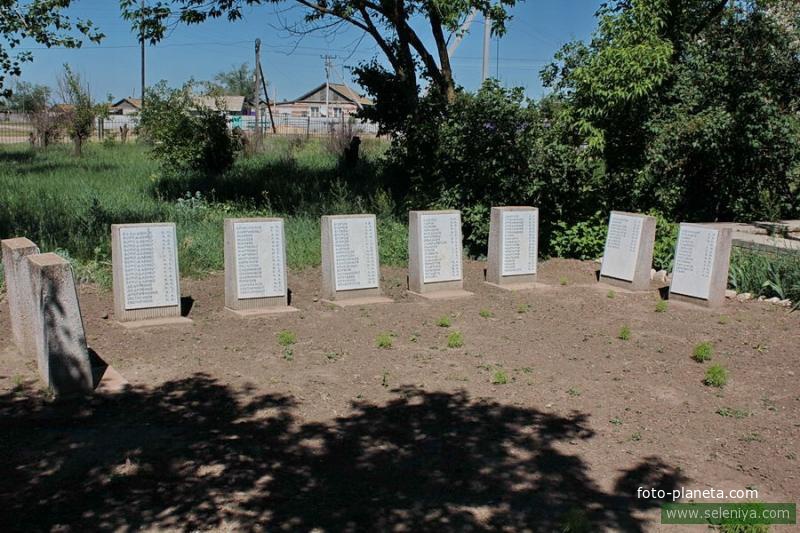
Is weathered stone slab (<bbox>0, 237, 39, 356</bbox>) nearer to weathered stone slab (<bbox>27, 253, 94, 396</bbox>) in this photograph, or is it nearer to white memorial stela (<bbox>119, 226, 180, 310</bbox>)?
weathered stone slab (<bbox>27, 253, 94, 396</bbox>)

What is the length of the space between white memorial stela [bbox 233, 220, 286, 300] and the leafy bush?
405 inches

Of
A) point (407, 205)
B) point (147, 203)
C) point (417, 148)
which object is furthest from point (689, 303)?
point (147, 203)

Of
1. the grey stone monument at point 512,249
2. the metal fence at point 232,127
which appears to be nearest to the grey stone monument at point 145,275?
the grey stone monument at point 512,249

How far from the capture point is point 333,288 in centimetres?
829

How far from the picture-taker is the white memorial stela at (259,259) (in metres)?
7.74

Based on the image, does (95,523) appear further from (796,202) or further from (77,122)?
(77,122)

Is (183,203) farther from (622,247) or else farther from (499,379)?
(499,379)

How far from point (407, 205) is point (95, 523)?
946cm

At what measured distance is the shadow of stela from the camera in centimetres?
370

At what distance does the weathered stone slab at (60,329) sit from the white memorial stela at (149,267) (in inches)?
69.0

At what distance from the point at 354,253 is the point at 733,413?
430 centimetres

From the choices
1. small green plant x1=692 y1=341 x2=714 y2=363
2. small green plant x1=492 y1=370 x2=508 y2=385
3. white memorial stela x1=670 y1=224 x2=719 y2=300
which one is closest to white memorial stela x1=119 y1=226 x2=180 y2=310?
small green plant x1=492 y1=370 x2=508 y2=385

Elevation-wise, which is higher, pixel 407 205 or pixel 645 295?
pixel 407 205

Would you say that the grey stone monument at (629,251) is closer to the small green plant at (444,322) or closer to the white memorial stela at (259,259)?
the small green plant at (444,322)
